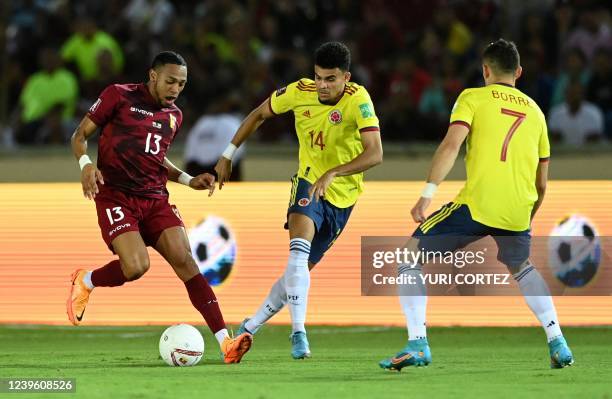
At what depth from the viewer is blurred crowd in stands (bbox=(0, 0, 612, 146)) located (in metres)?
15.5

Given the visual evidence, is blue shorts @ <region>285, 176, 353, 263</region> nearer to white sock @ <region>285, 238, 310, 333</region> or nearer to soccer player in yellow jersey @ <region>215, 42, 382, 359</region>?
soccer player in yellow jersey @ <region>215, 42, 382, 359</region>

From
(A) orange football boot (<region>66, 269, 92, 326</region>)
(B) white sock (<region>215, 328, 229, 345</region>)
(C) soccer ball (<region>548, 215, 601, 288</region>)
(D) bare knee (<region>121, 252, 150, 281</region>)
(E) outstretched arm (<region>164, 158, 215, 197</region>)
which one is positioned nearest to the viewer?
(B) white sock (<region>215, 328, 229, 345</region>)

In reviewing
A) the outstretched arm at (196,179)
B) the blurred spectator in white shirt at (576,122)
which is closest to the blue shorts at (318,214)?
the outstretched arm at (196,179)

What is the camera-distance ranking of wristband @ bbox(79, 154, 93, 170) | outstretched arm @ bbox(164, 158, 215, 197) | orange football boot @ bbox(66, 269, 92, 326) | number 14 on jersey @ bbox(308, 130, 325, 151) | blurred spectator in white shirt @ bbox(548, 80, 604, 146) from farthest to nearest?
1. blurred spectator in white shirt @ bbox(548, 80, 604, 146)
2. orange football boot @ bbox(66, 269, 92, 326)
3. number 14 on jersey @ bbox(308, 130, 325, 151)
4. outstretched arm @ bbox(164, 158, 215, 197)
5. wristband @ bbox(79, 154, 93, 170)

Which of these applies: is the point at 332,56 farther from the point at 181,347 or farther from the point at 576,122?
the point at 576,122

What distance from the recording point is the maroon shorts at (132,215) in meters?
9.53

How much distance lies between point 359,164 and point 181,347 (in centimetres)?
171

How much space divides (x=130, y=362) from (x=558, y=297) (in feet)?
14.7

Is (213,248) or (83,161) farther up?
(83,161)

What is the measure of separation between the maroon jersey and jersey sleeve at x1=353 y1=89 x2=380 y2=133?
4.38ft

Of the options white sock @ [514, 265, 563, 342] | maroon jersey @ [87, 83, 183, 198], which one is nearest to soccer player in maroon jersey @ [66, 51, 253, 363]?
maroon jersey @ [87, 83, 183, 198]

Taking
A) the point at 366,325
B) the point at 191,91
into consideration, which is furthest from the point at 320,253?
the point at 191,91

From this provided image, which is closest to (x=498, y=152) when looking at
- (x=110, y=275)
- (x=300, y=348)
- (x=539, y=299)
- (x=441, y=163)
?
(x=441, y=163)

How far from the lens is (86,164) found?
30.2ft
